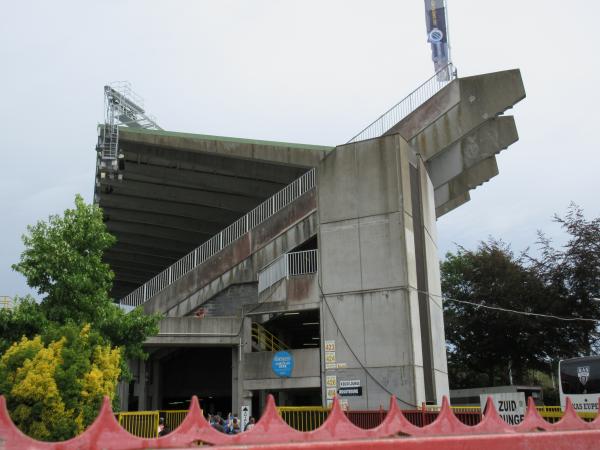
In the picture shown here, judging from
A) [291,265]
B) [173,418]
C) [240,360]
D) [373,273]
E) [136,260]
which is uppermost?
[136,260]

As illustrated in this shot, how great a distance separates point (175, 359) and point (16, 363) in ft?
69.3

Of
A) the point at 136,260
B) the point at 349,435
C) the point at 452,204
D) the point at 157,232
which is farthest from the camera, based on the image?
the point at 136,260

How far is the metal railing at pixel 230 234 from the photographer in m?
27.6

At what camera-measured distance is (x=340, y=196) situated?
2402 cm

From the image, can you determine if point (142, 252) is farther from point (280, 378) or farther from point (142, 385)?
point (280, 378)

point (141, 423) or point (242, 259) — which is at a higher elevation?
point (242, 259)

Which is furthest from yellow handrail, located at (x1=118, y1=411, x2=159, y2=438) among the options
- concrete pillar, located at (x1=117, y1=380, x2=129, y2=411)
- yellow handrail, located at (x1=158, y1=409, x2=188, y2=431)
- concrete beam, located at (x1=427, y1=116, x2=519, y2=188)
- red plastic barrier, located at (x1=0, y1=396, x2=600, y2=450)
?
concrete beam, located at (x1=427, y1=116, x2=519, y2=188)

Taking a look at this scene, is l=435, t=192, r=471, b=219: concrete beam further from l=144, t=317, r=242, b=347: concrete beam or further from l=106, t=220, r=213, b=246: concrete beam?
l=144, t=317, r=242, b=347: concrete beam

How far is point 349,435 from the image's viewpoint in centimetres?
925

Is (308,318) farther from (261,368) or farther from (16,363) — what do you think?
(16,363)

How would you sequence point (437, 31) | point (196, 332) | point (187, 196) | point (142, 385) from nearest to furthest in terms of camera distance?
point (196, 332), point (142, 385), point (437, 31), point (187, 196)

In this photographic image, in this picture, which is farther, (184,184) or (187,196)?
(187,196)

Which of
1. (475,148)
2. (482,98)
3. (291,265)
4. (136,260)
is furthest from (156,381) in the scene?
(136,260)

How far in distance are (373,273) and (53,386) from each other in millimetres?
12446
